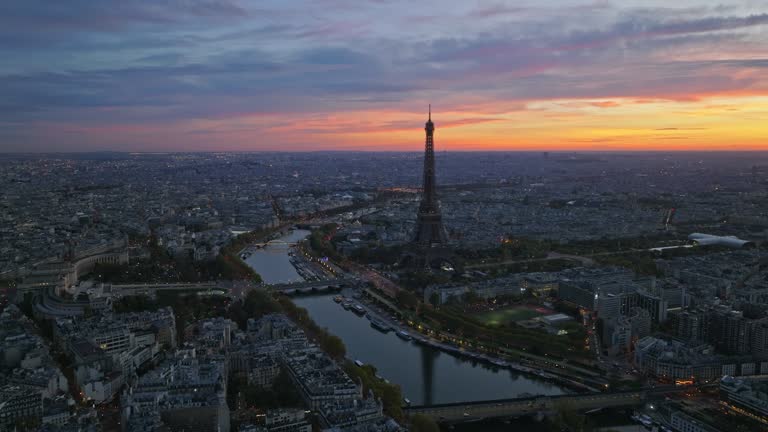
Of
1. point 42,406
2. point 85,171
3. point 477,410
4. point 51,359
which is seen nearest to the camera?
point 42,406

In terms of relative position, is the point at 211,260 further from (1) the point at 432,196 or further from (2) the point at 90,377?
(2) the point at 90,377

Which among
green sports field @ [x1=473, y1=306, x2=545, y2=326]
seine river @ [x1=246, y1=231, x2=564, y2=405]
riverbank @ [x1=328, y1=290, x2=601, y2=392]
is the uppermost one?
green sports field @ [x1=473, y1=306, x2=545, y2=326]

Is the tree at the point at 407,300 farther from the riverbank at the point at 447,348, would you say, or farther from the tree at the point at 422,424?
the tree at the point at 422,424

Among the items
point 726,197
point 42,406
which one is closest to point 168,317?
point 42,406

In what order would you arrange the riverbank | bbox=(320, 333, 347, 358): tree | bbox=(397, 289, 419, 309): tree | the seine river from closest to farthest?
the seine river, the riverbank, bbox=(320, 333, 347, 358): tree, bbox=(397, 289, 419, 309): tree

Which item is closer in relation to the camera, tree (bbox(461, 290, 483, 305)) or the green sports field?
the green sports field

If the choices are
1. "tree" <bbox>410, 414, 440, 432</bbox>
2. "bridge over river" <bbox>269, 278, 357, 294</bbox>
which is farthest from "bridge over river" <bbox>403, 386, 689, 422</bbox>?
"bridge over river" <bbox>269, 278, 357, 294</bbox>

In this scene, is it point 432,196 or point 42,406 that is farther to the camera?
point 432,196

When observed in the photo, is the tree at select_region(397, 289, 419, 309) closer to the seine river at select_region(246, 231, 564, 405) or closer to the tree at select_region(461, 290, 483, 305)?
the seine river at select_region(246, 231, 564, 405)
